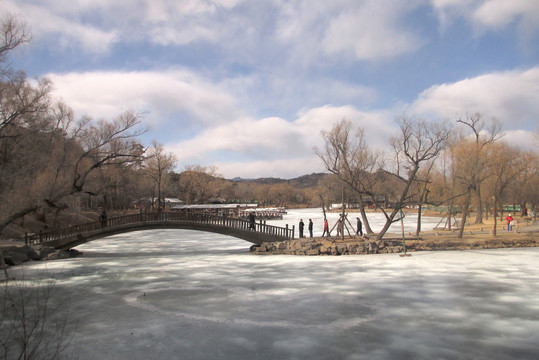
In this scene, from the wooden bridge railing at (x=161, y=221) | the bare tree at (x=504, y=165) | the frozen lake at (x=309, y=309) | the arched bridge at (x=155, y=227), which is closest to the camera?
the frozen lake at (x=309, y=309)

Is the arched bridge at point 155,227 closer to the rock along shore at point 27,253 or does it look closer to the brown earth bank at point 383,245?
the rock along shore at point 27,253

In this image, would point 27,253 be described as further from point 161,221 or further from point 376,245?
point 376,245

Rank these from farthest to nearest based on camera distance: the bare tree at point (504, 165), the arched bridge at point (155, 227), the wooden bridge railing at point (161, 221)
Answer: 1. the bare tree at point (504, 165)
2. the wooden bridge railing at point (161, 221)
3. the arched bridge at point (155, 227)

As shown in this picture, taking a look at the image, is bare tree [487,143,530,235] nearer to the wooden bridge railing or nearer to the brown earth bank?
the brown earth bank

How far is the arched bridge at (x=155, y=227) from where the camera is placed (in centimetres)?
2638

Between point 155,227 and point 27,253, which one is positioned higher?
point 155,227

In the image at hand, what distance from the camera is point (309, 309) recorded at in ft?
36.4

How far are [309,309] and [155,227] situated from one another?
19393mm

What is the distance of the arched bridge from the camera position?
26.4 m

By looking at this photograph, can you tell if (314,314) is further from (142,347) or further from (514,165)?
(514,165)

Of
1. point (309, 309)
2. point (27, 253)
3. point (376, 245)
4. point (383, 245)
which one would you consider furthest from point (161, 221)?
point (309, 309)

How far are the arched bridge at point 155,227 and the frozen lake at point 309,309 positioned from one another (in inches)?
253

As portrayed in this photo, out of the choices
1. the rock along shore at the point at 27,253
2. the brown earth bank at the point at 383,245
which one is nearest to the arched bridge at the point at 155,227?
the rock along shore at the point at 27,253

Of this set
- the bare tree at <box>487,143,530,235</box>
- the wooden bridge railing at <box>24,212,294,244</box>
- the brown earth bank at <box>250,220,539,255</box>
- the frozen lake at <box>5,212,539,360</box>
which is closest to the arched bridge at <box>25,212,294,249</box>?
the wooden bridge railing at <box>24,212,294,244</box>
